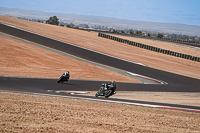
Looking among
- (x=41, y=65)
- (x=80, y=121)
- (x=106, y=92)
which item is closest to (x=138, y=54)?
(x=41, y=65)

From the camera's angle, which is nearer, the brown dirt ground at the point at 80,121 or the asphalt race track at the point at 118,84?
the brown dirt ground at the point at 80,121

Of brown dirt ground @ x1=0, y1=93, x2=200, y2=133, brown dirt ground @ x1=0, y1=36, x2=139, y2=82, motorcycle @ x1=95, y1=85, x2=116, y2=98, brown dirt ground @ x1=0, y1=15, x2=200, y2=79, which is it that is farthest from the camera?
brown dirt ground @ x1=0, y1=15, x2=200, y2=79

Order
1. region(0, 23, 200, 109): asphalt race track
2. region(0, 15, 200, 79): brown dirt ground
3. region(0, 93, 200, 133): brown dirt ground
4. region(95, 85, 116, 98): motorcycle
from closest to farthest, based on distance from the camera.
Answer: region(0, 93, 200, 133): brown dirt ground → region(95, 85, 116, 98): motorcycle → region(0, 23, 200, 109): asphalt race track → region(0, 15, 200, 79): brown dirt ground

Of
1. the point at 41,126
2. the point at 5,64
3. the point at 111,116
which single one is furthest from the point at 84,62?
the point at 41,126

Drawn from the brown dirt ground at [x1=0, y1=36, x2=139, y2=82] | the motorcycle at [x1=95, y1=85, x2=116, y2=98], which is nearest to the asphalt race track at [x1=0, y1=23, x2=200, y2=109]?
the motorcycle at [x1=95, y1=85, x2=116, y2=98]

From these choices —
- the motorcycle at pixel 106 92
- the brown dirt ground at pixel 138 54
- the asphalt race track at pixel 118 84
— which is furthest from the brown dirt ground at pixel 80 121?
the brown dirt ground at pixel 138 54

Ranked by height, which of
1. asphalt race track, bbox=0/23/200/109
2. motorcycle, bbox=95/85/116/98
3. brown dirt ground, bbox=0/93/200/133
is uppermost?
brown dirt ground, bbox=0/93/200/133

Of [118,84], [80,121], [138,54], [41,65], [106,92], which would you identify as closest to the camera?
[80,121]

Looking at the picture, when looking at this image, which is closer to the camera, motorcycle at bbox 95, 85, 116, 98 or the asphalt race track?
motorcycle at bbox 95, 85, 116, 98

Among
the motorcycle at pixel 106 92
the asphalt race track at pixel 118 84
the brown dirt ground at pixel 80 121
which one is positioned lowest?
the asphalt race track at pixel 118 84

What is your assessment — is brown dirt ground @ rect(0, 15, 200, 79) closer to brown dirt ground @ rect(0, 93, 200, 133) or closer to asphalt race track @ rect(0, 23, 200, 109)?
asphalt race track @ rect(0, 23, 200, 109)

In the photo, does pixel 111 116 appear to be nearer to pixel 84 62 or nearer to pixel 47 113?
pixel 47 113

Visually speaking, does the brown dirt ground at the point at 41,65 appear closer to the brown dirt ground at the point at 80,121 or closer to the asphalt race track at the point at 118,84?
the asphalt race track at the point at 118,84

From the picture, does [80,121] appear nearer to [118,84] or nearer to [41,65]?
[118,84]
